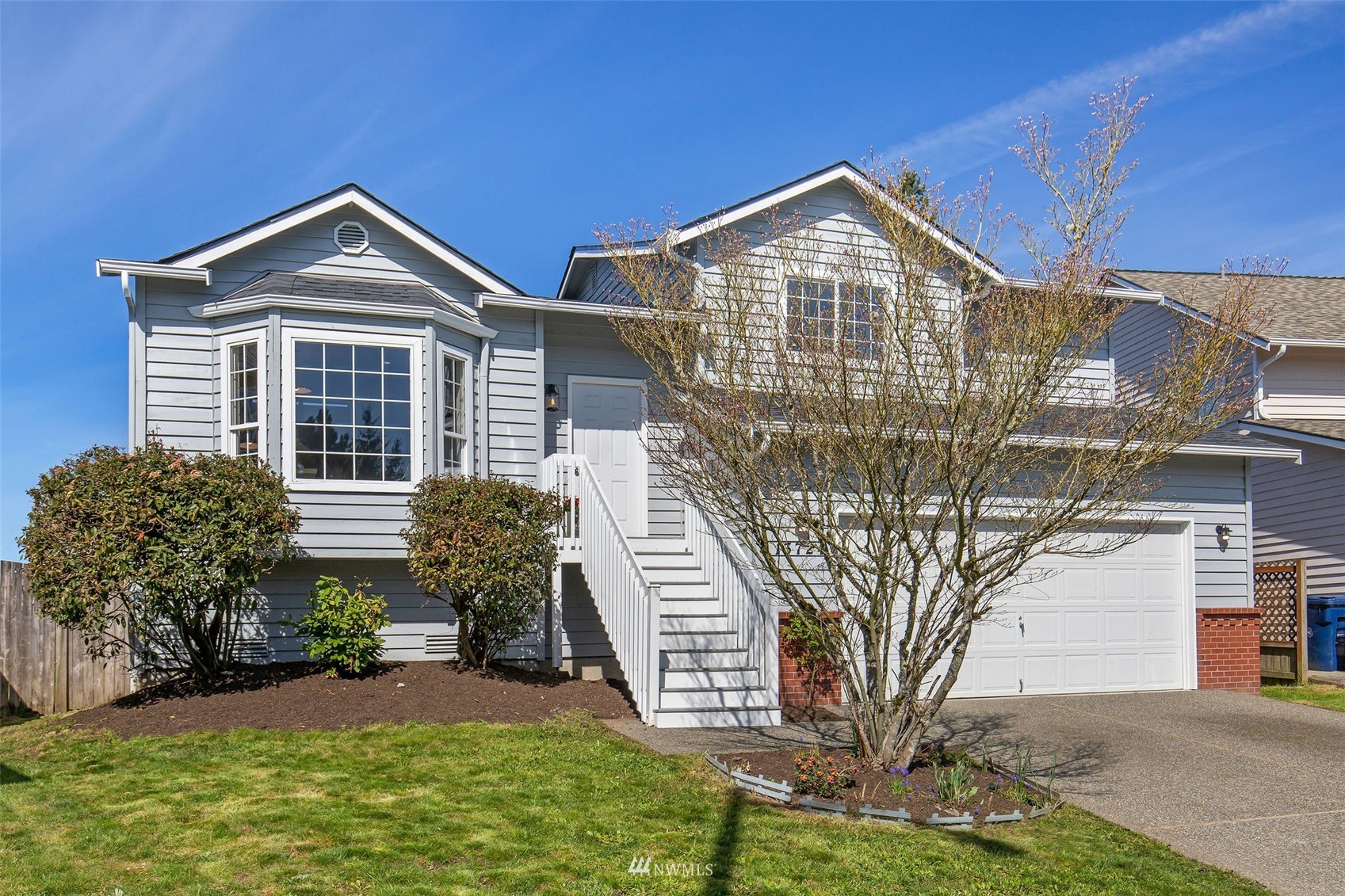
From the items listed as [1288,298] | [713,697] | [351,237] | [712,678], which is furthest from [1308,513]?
[351,237]

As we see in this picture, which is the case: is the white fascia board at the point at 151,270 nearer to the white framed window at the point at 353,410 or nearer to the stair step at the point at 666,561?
the white framed window at the point at 353,410

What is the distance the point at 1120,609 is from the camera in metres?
13.1

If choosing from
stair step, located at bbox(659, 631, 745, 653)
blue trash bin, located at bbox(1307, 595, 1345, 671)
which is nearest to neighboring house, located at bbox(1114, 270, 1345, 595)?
blue trash bin, located at bbox(1307, 595, 1345, 671)

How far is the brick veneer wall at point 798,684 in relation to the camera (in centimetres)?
1125

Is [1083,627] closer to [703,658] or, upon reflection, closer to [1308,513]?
[703,658]

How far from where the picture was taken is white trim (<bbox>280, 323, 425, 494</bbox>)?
37.2 ft

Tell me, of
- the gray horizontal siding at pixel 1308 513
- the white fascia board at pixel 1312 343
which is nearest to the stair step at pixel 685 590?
the gray horizontal siding at pixel 1308 513

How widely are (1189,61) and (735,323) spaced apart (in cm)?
753

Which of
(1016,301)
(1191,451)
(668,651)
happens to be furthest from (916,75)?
(668,651)

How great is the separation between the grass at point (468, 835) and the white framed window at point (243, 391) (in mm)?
3973

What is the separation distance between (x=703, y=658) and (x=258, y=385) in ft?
18.4

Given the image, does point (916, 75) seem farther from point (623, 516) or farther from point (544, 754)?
point (544, 754)

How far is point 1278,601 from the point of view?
595 inches

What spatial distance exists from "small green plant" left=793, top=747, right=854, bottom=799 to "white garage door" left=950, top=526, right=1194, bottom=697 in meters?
5.19
